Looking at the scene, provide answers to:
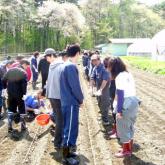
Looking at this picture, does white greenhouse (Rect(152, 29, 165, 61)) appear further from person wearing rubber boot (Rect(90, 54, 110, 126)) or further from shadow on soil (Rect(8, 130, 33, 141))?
shadow on soil (Rect(8, 130, 33, 141))

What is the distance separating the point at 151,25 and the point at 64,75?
106 metres

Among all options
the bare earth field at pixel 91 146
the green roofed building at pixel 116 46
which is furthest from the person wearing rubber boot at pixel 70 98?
the green roofed building at pixel 116 46

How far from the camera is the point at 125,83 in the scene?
24.2 feet

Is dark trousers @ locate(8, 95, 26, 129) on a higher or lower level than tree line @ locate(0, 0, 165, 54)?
lower

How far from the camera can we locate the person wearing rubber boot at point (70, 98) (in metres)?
7.31

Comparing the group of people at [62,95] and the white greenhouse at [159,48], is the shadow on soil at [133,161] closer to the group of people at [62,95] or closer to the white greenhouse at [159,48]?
the group of people at [62,95]

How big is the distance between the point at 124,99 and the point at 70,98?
969 millimetres

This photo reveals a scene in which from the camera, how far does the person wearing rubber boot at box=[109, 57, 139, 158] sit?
737 cm

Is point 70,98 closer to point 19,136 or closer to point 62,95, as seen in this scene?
point 62,95

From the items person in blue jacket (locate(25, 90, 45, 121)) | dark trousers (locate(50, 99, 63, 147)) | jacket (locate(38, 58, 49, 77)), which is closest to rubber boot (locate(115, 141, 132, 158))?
dark trousers (locate(50, 99, 63, 147))

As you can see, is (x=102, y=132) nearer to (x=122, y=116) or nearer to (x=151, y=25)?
(x=122, y=116)

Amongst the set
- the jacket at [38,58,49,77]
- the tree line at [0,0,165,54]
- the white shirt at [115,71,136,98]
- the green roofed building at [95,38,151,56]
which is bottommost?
the green roofed building at [95,38,151,56]

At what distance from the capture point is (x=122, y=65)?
7.51 metres

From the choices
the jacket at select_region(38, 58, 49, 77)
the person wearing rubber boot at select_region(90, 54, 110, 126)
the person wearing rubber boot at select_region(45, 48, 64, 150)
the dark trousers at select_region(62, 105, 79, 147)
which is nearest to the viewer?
the dark trousers at select_region(62, 105, 79, 147)
